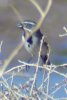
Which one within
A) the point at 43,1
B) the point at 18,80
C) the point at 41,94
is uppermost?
the point at 41,94

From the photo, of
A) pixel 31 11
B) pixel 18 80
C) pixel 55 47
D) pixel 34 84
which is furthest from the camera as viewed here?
pixel 31 11

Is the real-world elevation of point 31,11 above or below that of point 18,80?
below

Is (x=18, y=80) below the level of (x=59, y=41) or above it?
above

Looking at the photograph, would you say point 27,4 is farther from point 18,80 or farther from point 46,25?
point 18,80

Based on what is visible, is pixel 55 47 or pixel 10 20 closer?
pixel 55 47

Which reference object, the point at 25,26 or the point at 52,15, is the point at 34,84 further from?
the point at 52,15

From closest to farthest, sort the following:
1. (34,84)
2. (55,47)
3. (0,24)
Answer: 1. (34,84)
2. (55,47)
3. (0,24)

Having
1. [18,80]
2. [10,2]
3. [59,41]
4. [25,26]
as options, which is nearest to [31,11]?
[10,2]

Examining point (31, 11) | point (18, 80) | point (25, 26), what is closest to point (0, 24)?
point (31, 11)

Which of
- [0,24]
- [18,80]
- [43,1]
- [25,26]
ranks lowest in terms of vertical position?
[43,1]
